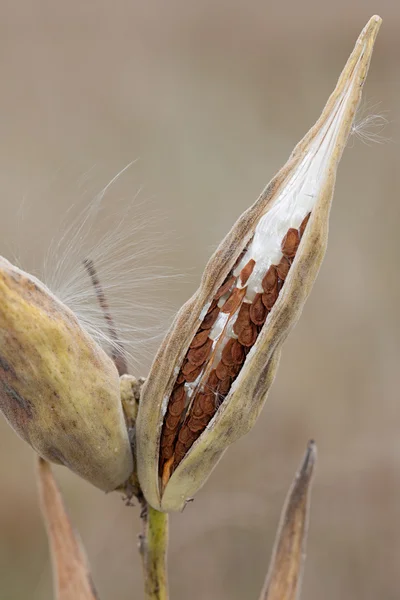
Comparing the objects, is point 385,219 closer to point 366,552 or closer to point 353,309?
point 353,309

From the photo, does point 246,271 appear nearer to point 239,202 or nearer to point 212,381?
point 212,381

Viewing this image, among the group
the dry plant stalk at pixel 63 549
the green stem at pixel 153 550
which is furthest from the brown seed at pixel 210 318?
the dry plant stalk at pixel 63 549

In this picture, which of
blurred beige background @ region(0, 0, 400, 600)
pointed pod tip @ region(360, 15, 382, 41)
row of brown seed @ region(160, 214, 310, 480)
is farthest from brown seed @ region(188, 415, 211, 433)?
blurred beige background @ region(0, 0, 400, 600)

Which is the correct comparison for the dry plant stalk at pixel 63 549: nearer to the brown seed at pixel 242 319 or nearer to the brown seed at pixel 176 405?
the brown seed at pixel 176 405

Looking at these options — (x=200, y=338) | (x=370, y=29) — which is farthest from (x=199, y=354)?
(x=370, y=29)

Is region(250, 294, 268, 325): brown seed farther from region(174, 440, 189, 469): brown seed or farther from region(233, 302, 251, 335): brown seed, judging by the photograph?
region(174, 440, 189, 469): brown seed

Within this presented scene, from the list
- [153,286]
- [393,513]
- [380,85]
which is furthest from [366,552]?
[153,286]
